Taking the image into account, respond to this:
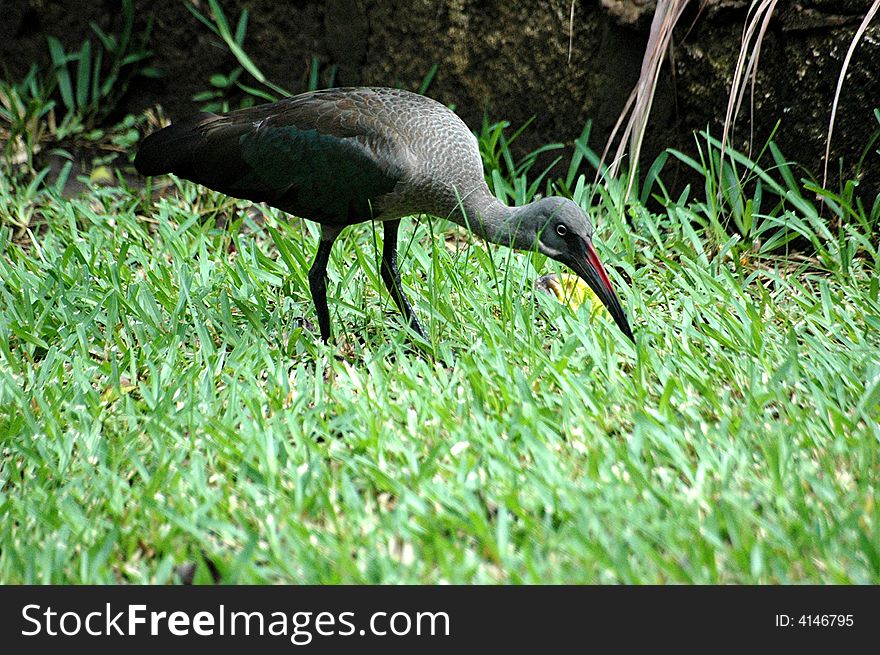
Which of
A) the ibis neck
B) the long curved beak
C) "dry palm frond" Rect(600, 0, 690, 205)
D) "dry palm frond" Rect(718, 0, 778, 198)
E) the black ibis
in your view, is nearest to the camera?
the long curved beak

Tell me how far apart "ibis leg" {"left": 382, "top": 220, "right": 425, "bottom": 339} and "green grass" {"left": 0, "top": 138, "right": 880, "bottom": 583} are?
11cm

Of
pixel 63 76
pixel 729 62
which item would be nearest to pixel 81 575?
pixel 729 62

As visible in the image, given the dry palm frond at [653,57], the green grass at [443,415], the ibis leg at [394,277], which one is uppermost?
the dry palm frond at [653,57]

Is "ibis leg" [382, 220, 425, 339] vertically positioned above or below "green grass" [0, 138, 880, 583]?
above

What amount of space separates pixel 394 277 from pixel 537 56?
1647 millimetres

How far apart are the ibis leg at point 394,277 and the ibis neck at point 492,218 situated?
0.30 m

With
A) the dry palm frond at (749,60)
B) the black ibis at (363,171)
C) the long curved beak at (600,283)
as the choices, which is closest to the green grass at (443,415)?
the long curved beak at (600,283)

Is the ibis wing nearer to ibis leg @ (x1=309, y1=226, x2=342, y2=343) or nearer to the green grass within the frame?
ibis leg @ (x1=309, y1=226, x2=342, y2=343)

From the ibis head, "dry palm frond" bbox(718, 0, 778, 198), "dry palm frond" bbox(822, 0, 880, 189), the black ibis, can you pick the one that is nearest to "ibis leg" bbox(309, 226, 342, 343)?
the black ibis

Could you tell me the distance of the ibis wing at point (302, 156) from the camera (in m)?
3.54

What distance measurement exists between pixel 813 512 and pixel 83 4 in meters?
5.06

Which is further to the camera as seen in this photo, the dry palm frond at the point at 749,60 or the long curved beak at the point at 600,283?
the dry palm frond at the point at 749,60

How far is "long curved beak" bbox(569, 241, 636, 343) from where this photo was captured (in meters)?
3.41

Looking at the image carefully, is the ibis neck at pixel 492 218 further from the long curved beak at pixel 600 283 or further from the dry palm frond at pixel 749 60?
the dry palm frond at pixel 749 60
